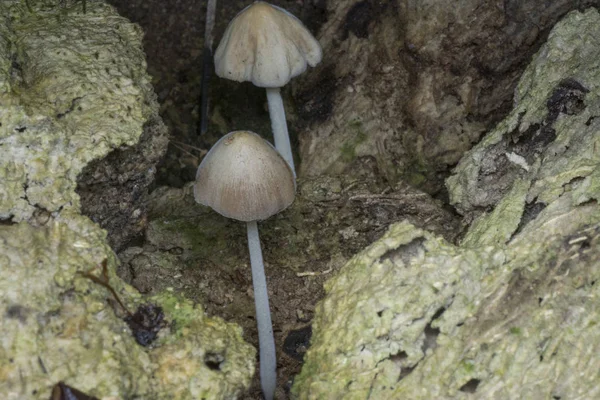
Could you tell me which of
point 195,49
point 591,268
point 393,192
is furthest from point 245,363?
point 195,49

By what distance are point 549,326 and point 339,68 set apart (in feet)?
7.01

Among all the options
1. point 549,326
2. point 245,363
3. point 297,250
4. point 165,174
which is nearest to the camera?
point 549,326

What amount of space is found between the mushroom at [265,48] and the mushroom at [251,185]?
0.72m

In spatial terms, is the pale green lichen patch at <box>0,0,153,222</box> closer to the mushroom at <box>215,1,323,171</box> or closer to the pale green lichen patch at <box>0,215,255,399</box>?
the pale green lichen patch at <box>0,215,255,399</box>

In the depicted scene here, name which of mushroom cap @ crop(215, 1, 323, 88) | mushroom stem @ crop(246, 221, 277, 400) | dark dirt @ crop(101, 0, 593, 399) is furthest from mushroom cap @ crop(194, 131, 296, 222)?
mushroom cap @ crop(215, 1, 323, 88)

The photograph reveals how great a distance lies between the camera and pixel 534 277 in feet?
7.04

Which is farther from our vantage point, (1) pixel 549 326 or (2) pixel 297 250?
(2) pixel 297 250

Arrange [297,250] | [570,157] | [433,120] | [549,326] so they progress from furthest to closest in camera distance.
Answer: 1. [433,120]
2. [297,250]
3. [570,157]
4. [549,326]

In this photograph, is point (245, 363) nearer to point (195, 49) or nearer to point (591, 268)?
point (591, 268)

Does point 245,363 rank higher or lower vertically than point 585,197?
lower

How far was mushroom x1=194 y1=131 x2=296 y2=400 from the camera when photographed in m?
2.49

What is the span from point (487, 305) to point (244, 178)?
3.27ft

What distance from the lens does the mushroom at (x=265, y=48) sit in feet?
10.2

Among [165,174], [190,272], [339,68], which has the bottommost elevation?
[165,174]
